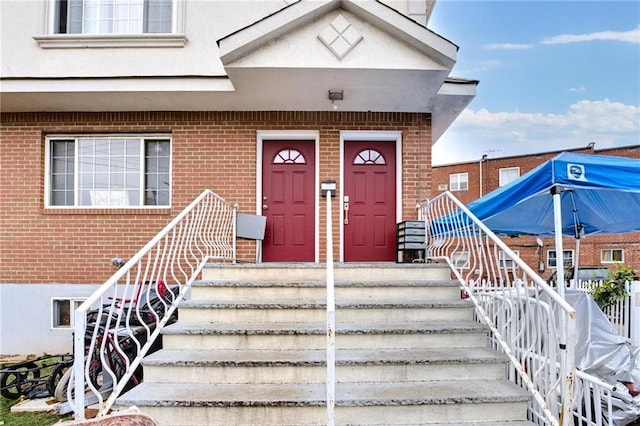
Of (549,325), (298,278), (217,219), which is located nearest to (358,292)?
(298,278)

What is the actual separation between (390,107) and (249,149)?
7.55ft

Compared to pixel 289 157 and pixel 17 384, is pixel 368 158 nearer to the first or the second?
pixel 289 157

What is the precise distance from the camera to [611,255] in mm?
21078

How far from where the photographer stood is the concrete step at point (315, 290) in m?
4.63

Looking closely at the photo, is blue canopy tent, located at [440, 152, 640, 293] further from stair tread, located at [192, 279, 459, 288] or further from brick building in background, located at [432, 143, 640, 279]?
brick building in background, located at [432, 143, 640, 279]

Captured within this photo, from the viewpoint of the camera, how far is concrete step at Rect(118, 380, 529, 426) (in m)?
3.27

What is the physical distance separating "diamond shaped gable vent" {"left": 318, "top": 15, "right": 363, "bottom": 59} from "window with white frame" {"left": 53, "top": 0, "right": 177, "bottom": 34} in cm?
280

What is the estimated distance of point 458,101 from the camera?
647 cm

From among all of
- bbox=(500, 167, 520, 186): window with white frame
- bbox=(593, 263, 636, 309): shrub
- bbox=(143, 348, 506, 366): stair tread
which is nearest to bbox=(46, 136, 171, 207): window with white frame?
bbox=(143, 348, 506, 366): stair tread

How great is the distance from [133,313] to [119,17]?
185 inches

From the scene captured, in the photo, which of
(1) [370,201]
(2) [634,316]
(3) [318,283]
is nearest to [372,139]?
(1) [370,201]

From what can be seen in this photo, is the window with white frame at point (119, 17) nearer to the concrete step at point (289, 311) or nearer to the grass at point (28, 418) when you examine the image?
the concrete step at point (289, 311)

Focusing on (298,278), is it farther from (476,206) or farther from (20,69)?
(20,69)

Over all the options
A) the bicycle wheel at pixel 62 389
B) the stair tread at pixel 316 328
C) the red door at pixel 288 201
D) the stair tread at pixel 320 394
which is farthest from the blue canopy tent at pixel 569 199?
the bicycle wheel at pixel 62 389
